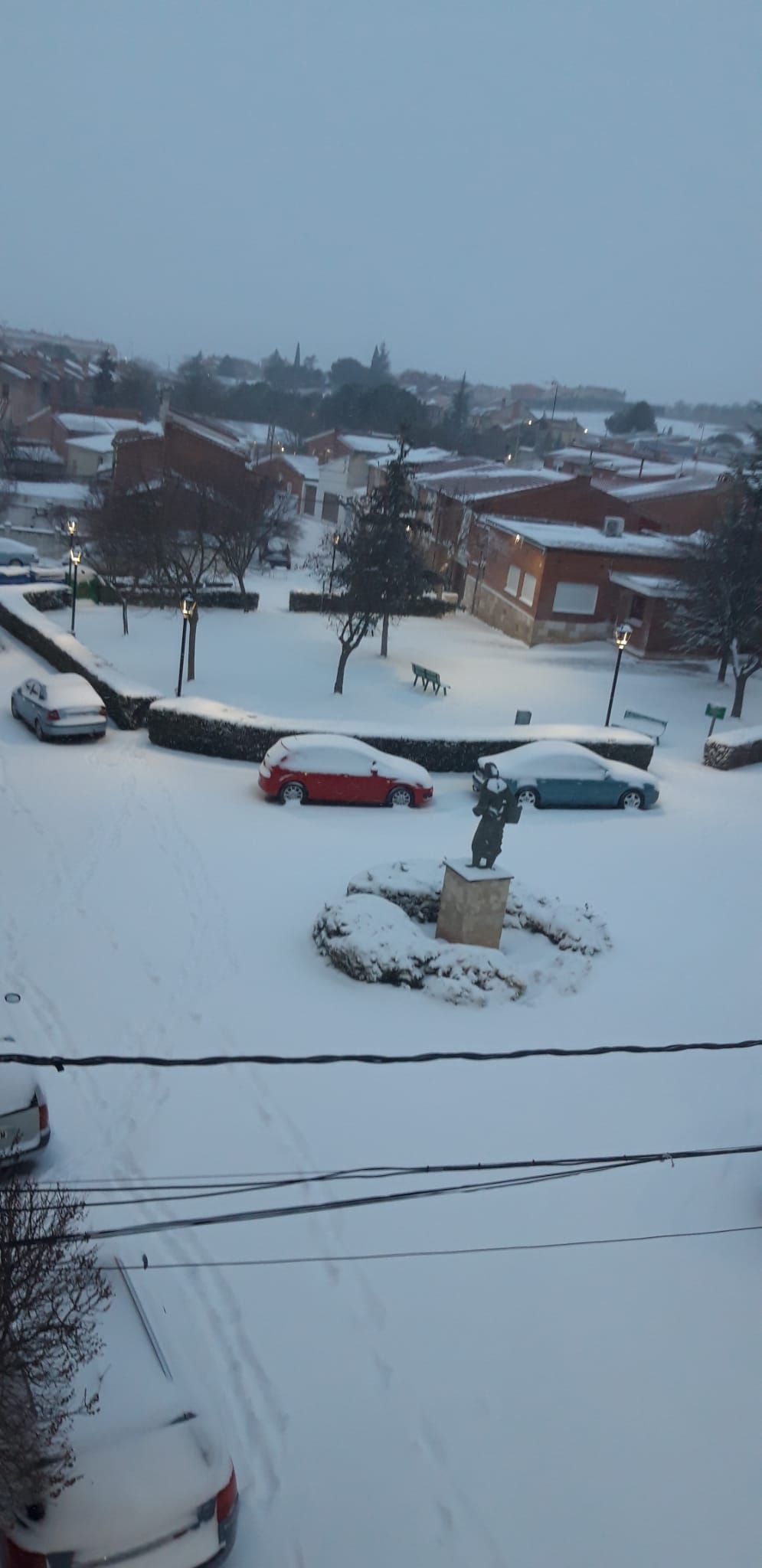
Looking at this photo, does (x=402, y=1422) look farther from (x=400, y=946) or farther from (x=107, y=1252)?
(x=400, y=946)

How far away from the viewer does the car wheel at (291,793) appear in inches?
722

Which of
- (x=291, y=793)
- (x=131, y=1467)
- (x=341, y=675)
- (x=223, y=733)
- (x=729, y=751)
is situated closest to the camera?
(x=131, y=1467)

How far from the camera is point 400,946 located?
12.1m

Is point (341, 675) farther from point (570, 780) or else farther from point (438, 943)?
point (438, 943)

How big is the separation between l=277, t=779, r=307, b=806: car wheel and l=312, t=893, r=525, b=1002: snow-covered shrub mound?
20.0 ft

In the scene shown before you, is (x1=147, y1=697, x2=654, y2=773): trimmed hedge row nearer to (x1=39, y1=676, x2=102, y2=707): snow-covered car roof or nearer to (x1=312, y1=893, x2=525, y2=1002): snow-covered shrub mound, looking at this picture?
(x1=39, y1=676, x2=102, y2=707): snow-covered car roof

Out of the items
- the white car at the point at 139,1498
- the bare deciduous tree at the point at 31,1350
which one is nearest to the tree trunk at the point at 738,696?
the white car at the point at 139,1498

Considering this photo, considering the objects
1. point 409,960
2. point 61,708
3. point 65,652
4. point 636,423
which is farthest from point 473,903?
point 636,423

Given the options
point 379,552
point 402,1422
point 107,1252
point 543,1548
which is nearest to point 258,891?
point 107,1252

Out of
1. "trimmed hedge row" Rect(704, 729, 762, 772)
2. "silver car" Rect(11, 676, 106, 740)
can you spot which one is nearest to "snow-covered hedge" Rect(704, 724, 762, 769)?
"trimmed hedge row" Rect(704, 729, 762, 772)

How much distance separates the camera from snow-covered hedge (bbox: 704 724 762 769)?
919 inches

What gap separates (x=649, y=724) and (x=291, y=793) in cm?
1191

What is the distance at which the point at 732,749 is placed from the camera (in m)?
23.3

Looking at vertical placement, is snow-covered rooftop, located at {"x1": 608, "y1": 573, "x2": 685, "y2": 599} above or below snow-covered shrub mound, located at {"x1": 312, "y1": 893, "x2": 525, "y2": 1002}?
above
